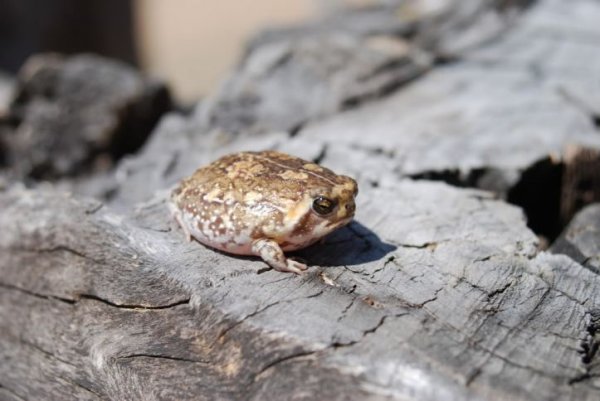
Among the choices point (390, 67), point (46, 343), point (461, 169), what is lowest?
point (46, 343)

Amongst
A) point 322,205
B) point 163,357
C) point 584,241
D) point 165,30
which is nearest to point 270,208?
point 322,205

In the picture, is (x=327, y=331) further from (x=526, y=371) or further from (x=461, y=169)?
(x=461, y=169)

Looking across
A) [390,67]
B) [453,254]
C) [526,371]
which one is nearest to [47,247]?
[453,254]

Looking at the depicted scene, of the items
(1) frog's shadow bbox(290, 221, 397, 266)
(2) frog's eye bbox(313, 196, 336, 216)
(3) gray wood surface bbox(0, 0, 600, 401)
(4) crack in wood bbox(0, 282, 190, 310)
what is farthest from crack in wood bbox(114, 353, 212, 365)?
(2) frog's eye bbox(313, 196, 336, 216)

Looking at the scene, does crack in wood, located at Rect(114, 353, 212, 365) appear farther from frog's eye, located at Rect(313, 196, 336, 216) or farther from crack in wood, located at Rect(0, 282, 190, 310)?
frog's eye, located at Rect(313, 196, 336, 216)

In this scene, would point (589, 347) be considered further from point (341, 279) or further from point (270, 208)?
point (270, 208)

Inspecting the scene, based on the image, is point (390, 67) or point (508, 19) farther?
point (508, 19)
